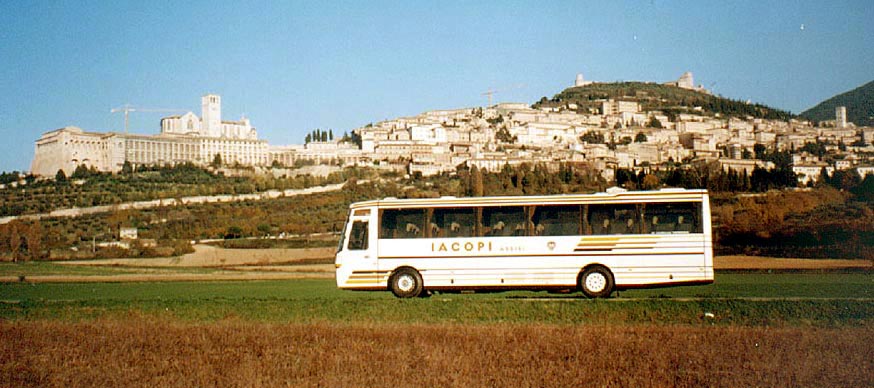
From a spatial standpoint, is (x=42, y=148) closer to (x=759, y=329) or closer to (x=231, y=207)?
(x=231, y=207)

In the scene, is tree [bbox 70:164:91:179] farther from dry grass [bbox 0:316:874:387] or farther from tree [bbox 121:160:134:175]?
dry grass [bbox 0:316:874:387]

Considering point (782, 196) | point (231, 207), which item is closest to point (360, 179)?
point (231, 207)

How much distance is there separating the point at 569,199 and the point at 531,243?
56.4 inches

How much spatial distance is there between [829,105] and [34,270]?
182554mm

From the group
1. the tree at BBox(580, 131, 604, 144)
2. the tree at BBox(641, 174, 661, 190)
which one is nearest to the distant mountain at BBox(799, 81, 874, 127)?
the tree at BBox(580, 131, 604, 144)

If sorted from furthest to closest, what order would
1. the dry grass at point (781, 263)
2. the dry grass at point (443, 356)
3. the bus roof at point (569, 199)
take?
the dry grass at point (781, 263), the bus roof at point (569, 199), the dry grass at point (443, 356)

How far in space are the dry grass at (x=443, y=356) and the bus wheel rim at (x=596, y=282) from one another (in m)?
4.71

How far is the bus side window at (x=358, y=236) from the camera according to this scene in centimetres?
2038

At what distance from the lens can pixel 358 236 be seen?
2045 cm

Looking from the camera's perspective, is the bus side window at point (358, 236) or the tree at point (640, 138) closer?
the bus side window at point (358, 236)

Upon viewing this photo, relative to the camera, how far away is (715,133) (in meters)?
173

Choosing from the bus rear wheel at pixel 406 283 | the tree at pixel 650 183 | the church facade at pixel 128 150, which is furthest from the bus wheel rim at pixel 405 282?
the church facade at pixel 128 150

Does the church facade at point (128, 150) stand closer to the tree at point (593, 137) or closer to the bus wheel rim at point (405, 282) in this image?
the tree at point (593, 137)

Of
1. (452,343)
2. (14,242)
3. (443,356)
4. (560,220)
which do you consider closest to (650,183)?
(14,242)
